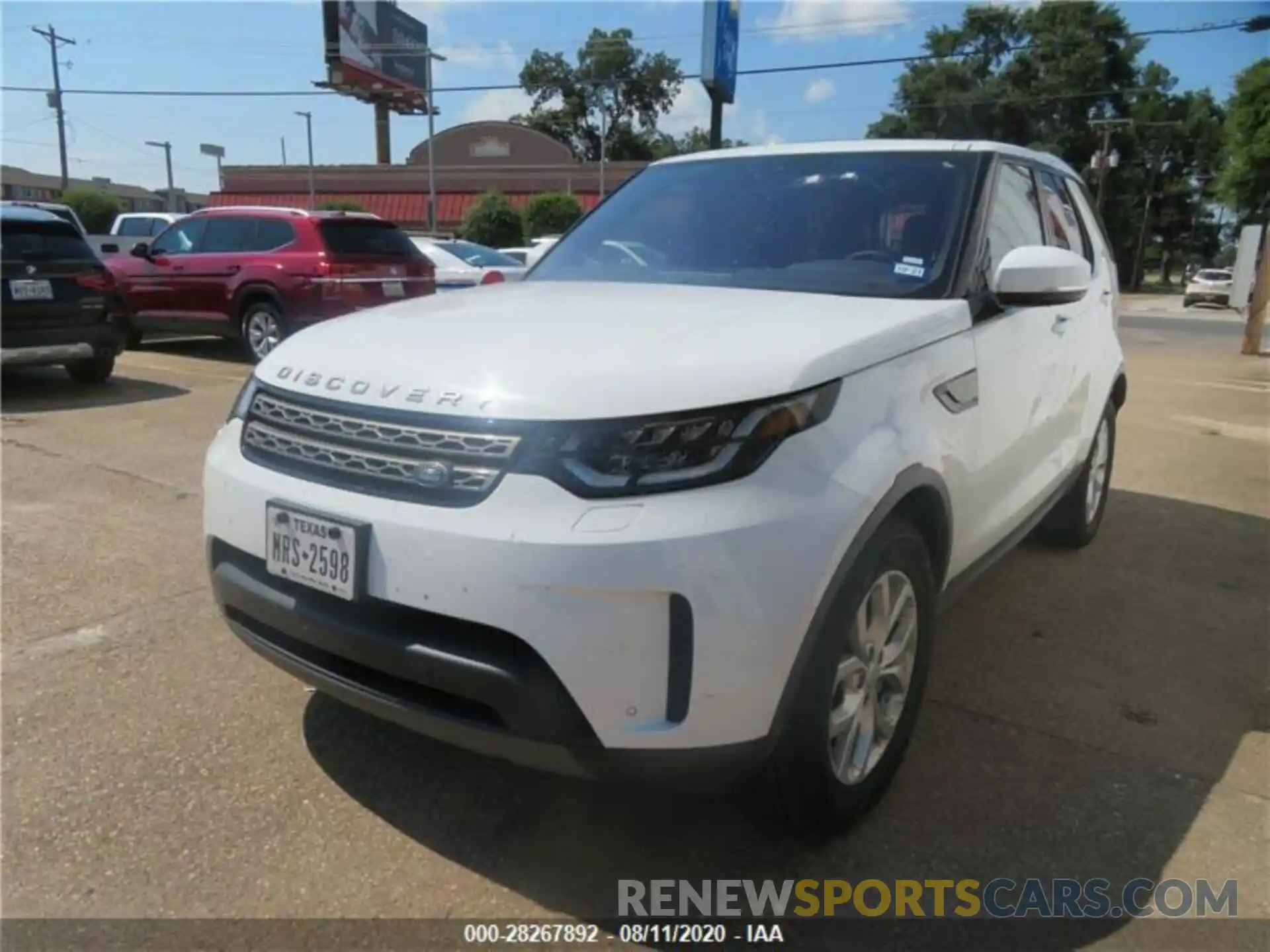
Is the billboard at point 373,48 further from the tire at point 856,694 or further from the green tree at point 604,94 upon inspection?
the tire at point 856,694

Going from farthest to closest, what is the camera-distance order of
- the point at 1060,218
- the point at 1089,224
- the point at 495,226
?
the point at 495,226 → the point at 1089,224 → the point at 1060,218

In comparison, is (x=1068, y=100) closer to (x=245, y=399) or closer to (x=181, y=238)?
(x=181, y=238)

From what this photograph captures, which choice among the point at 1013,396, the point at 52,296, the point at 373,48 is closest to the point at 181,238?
the point at 52,296

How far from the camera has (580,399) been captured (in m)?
1.95

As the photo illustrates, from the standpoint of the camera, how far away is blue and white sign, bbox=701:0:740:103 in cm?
1216

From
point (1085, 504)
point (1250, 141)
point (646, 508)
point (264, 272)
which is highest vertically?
point (1250, 141)

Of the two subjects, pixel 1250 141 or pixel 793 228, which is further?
pixel 1250 141

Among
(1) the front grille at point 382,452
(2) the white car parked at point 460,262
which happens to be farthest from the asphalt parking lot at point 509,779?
(2) the white car parked at point 460,262

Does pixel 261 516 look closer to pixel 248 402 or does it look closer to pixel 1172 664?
pixel 248 402

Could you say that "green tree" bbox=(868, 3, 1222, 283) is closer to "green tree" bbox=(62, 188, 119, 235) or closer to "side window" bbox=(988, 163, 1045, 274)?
"green tree" bbox=(62, 188, 119, 235)

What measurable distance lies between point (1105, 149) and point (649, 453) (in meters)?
55.5

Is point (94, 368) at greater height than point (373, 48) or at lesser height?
lesser

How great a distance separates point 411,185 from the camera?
4681cm

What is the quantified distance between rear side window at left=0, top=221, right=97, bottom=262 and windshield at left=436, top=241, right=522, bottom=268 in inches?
224
